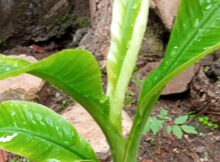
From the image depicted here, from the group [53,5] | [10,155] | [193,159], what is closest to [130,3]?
[193,159]

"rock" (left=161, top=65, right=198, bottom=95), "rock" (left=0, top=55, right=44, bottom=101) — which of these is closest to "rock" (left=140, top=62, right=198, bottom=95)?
"rock" (left=161, top=65, right=198, bottom=95)

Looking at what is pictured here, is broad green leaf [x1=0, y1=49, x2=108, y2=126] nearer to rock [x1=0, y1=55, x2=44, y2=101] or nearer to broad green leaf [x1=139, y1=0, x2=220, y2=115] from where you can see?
broad green leaf [x1=139, y1=0, x2=220, y2=115]

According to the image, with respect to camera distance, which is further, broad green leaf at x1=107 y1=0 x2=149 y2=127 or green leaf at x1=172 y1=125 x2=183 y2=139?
green leaf at x1=172 y1=125 x2=183 y2=139

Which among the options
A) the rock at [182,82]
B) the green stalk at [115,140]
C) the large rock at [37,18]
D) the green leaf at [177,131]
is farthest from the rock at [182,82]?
the large rock at [37,18]

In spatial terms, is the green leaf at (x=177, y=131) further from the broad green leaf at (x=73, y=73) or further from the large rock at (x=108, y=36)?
the large rock at (x=108, y=36)

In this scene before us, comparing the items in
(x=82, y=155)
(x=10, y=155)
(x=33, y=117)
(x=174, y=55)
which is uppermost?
(x=174, y=55)

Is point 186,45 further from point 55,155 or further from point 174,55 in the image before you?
point 55,155
